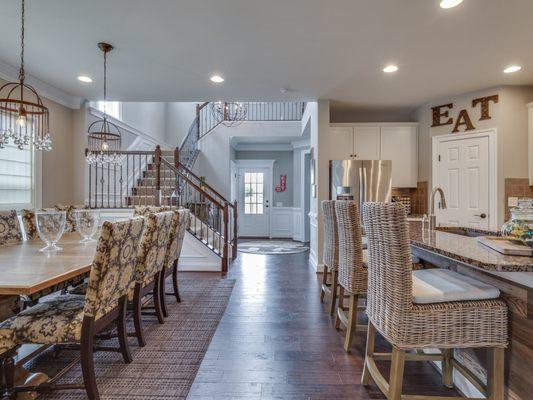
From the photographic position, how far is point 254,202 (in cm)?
928

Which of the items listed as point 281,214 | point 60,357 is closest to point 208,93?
point 60,357

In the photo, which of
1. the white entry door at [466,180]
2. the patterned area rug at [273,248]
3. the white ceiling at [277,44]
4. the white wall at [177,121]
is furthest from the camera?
the white wall at [177,121]

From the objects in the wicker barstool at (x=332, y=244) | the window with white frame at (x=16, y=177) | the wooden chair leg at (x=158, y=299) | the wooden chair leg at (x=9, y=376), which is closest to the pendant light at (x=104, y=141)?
the window with white frame at (x=16, y=177)

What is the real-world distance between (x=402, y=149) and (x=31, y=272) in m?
5.08

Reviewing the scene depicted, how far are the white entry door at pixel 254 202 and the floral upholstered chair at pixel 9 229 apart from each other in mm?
6572

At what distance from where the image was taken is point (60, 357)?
7.55 ft

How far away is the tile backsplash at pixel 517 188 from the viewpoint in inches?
162

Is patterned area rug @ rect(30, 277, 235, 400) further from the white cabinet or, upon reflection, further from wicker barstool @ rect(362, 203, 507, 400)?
the white cabinet

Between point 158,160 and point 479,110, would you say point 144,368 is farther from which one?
point 479,110

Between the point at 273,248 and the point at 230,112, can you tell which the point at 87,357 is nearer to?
the point at 273,248

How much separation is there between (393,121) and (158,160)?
13.3 feet

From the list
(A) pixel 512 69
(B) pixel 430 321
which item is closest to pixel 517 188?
(A) pixel 512 69

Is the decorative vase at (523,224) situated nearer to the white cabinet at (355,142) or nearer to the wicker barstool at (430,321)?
the wicker barstool at (430,321)

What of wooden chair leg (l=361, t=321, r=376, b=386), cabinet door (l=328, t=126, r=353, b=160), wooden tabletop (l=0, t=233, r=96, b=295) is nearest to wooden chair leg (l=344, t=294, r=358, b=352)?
wooden chair leg (l=361, t=321, r=376, b=386)
